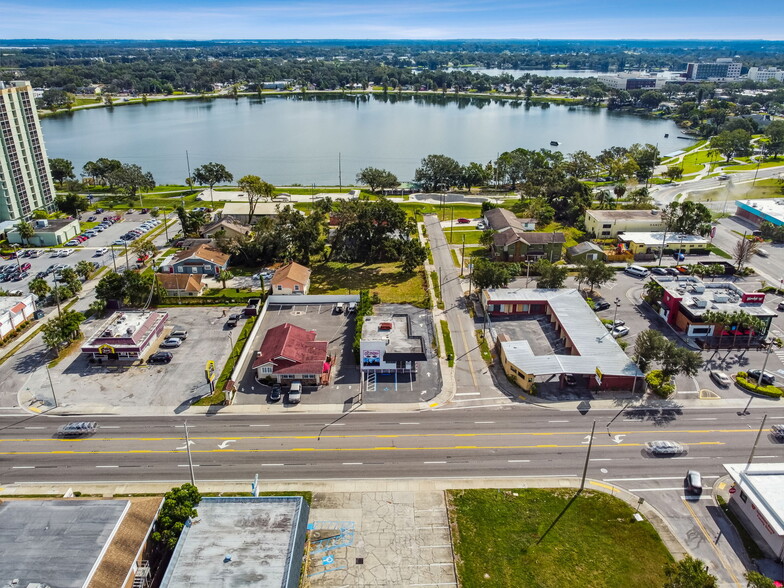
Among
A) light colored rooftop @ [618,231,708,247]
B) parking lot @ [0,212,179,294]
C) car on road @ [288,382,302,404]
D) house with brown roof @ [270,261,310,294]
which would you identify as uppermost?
light colored rooftop @ [618,231,708,247]

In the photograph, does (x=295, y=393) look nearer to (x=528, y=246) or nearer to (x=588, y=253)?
(x=528, y=246)

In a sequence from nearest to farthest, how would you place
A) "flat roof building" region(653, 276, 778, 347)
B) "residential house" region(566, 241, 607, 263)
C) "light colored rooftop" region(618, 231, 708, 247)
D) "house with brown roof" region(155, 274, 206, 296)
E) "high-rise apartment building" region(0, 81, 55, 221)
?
"flat roof building" region(653, 276, 778, 347) < "house with brown roof" region(155, 274, 206, 296) < "residential house" region(566, 241, 607, 263) < "light colored rooftop" region(618, 231, 708, 247) < "high-rise apartment building" region(0, 81, 55, 221)

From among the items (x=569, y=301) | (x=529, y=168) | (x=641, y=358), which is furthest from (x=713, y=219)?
(x=641, y=358)

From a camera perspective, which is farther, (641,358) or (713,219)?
(713,219)

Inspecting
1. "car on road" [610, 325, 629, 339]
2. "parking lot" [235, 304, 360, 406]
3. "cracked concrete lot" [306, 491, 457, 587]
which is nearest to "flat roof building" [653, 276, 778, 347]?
"car on road" [610, 325, 629, 339]

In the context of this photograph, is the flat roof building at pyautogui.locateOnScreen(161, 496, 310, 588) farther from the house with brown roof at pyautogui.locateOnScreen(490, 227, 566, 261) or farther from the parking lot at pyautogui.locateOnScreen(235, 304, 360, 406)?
the house with brown roof at pyautogui.locateOnScreen(490, 227, 566, 261)

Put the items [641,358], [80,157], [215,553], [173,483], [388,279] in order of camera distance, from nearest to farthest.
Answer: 1. [215,553]
2. [173,483]
3. [641,358]
4. [388,279]
5. [80,157]

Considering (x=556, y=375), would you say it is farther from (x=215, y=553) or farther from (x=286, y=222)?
(x=286, y=222)
